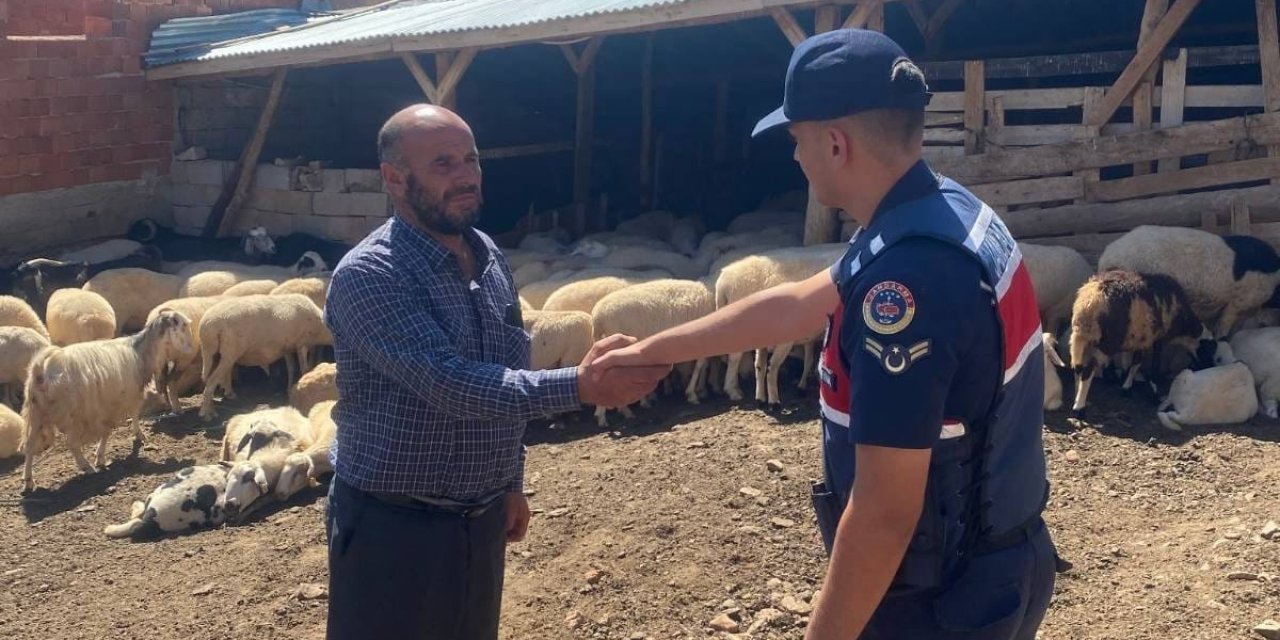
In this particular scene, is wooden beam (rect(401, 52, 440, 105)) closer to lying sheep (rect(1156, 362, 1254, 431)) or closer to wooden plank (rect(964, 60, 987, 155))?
wooden plank (rect(964, 60, 987, 155))

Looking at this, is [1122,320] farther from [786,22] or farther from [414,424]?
[414,424]

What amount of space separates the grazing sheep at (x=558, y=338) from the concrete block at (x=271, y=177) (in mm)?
6876

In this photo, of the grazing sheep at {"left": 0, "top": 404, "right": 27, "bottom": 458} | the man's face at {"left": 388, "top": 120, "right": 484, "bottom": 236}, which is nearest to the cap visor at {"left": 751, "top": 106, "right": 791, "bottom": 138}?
the man's face at {"left": 388, "top": 120, "right": 484, "bottom": 236}

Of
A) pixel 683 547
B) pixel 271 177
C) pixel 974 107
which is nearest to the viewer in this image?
pixel 683 547

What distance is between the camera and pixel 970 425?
2.19 meters

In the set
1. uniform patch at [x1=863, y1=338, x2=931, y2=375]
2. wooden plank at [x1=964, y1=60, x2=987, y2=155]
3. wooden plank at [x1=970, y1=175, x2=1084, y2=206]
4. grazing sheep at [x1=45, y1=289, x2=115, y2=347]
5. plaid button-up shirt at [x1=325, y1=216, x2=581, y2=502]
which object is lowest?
grazing sheep at [x1=45, y1=289, x2=115, y2=347]

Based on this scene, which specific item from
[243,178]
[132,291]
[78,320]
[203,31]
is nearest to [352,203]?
[243,178]

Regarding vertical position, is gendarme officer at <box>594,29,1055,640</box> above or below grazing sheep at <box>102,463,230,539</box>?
above

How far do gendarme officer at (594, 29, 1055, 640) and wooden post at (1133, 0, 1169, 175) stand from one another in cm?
802

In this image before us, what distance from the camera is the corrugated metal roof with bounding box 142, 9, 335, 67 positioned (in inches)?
594

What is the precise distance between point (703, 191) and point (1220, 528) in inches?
501

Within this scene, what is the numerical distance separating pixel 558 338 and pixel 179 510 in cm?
316

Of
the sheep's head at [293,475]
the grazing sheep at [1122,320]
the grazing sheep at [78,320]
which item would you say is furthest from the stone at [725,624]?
Result: the grazing sheep at [78,320]

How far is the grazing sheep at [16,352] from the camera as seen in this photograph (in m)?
9.57
